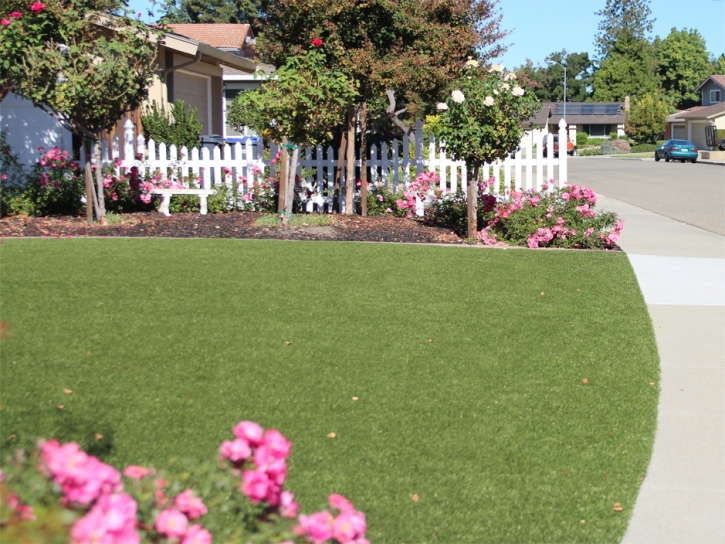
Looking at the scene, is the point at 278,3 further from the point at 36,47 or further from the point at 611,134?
the point at 611,134

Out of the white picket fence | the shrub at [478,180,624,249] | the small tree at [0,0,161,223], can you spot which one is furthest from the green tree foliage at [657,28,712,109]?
the small tree at [0,0,161,223]

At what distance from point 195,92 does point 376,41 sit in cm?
772

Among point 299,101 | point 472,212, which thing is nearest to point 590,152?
point 472,212

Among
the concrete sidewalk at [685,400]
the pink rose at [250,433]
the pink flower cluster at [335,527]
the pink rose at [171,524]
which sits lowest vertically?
the concrete sidewalk at [685,400]

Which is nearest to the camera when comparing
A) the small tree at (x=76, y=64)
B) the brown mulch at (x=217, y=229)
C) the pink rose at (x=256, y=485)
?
the pink rose at (x=256, y=485)

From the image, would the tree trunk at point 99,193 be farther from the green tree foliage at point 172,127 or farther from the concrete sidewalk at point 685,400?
the concrete sidewalk at point 685,400

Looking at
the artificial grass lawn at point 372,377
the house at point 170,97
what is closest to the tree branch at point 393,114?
the house at point 170,97

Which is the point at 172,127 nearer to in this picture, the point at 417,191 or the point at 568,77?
the point at 417,191

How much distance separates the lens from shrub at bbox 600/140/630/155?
75644 mm

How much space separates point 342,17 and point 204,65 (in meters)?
7.67

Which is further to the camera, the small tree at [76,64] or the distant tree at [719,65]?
the distant tree at [719,65]

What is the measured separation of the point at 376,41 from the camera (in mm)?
13727

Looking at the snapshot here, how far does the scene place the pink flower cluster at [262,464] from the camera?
2520 mm

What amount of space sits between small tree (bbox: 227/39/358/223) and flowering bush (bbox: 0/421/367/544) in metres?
9.92
